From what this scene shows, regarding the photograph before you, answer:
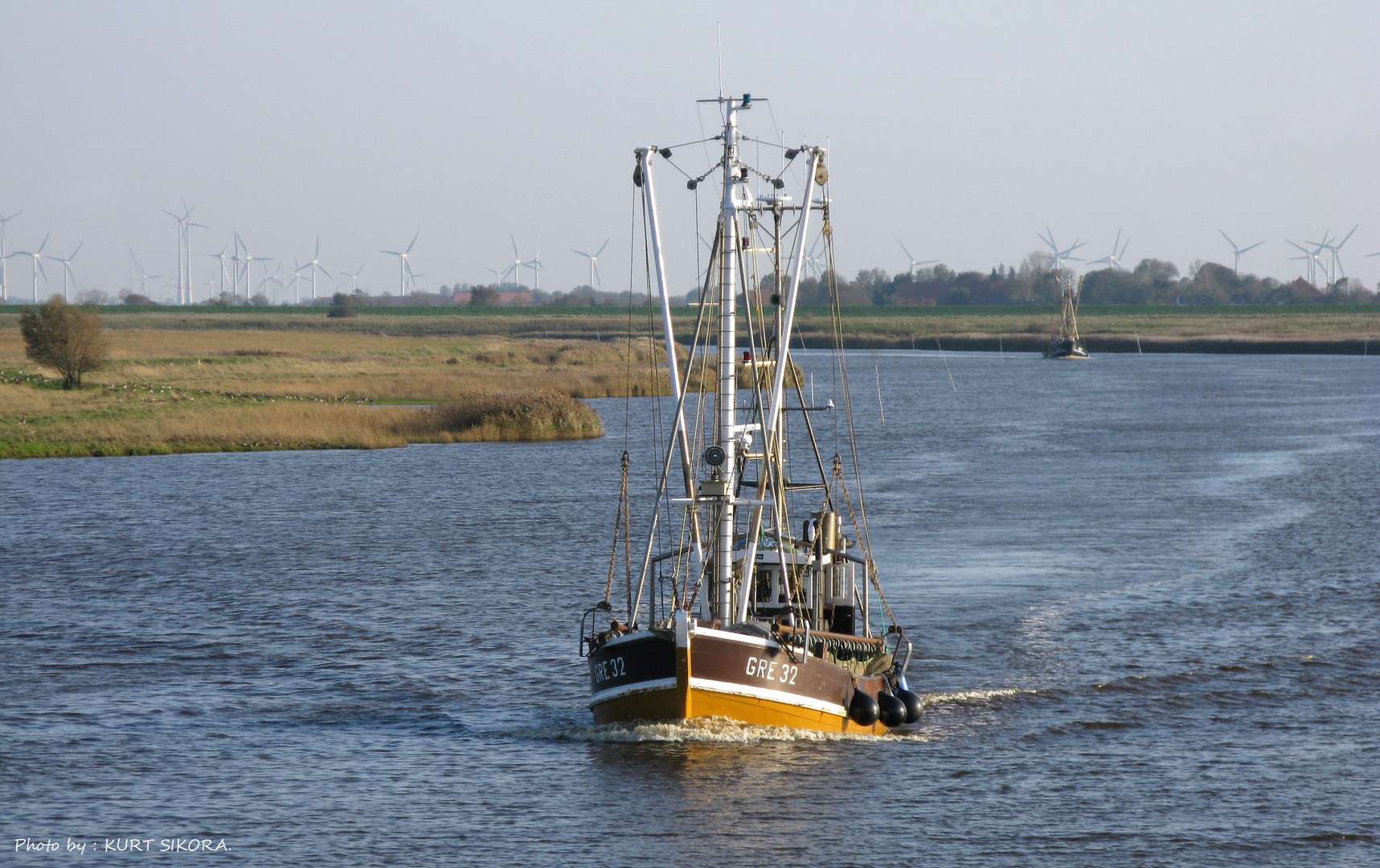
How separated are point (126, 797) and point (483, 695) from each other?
8.47 m

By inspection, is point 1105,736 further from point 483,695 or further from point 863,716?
point 483,695

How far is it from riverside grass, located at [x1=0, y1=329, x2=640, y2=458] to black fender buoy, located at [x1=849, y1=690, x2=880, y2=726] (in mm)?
28392

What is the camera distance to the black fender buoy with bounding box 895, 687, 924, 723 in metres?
28.2

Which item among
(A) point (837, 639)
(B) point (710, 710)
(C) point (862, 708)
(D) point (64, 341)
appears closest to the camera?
(B) point (710, 710)

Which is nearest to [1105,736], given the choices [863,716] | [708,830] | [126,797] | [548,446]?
[863,716]

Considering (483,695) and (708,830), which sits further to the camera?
(483,695)

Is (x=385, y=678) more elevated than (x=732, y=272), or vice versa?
(x=732, y=272)

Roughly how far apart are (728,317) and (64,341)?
78404 millimetres

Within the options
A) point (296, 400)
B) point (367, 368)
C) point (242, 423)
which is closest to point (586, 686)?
point (242, 423)

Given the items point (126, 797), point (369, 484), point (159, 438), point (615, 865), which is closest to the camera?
point (615, 865)

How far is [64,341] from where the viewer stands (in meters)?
93.2

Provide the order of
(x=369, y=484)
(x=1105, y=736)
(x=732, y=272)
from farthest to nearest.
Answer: (x=369, y=484)
(x=1105, y=736)
(x=732, y=272)

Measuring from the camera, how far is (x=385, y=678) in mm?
32469

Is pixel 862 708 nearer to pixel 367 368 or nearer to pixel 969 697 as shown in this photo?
pixel 969 697
